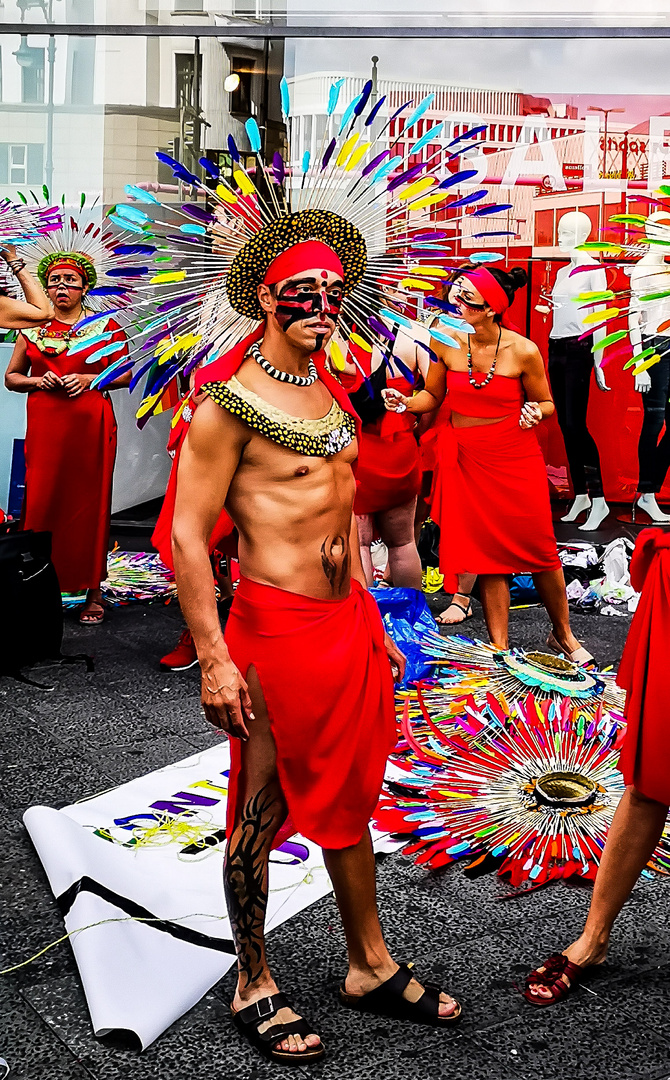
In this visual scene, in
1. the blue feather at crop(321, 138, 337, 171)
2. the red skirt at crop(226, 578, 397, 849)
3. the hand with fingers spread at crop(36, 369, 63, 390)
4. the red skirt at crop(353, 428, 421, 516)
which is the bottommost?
the red skirt at crop(226, 578, 397, 849)

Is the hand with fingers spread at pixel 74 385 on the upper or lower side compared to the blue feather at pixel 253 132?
lower

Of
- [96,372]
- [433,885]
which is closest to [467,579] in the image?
[96,372]

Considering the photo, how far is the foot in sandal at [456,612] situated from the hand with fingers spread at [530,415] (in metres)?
1.27

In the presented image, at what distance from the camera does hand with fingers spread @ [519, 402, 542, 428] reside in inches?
193

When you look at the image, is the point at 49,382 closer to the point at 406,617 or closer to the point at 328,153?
the point at 406,617

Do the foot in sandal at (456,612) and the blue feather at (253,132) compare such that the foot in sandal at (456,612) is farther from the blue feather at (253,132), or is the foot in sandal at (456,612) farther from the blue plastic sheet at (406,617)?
the blue feather at (253,132)

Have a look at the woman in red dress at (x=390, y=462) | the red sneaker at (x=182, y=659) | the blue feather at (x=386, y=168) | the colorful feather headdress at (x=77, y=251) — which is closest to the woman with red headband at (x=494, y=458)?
the woman in red dress at (x=390, y=462)

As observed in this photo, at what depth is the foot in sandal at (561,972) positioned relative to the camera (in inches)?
106

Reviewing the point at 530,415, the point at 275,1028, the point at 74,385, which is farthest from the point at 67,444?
the point at 275,1028

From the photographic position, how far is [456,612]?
591 cm

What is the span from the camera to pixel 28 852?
3.42m

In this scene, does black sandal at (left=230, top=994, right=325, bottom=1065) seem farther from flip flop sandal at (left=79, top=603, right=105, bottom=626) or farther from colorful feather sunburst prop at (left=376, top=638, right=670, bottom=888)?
flip flop sandal at (left=79, top=603, right=105, bottom=626)

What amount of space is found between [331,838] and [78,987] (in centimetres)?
74

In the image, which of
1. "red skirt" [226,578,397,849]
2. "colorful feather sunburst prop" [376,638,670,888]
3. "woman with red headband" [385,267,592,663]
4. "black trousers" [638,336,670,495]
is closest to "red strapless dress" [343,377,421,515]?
"woman with red headband" [385,267,592,663]
